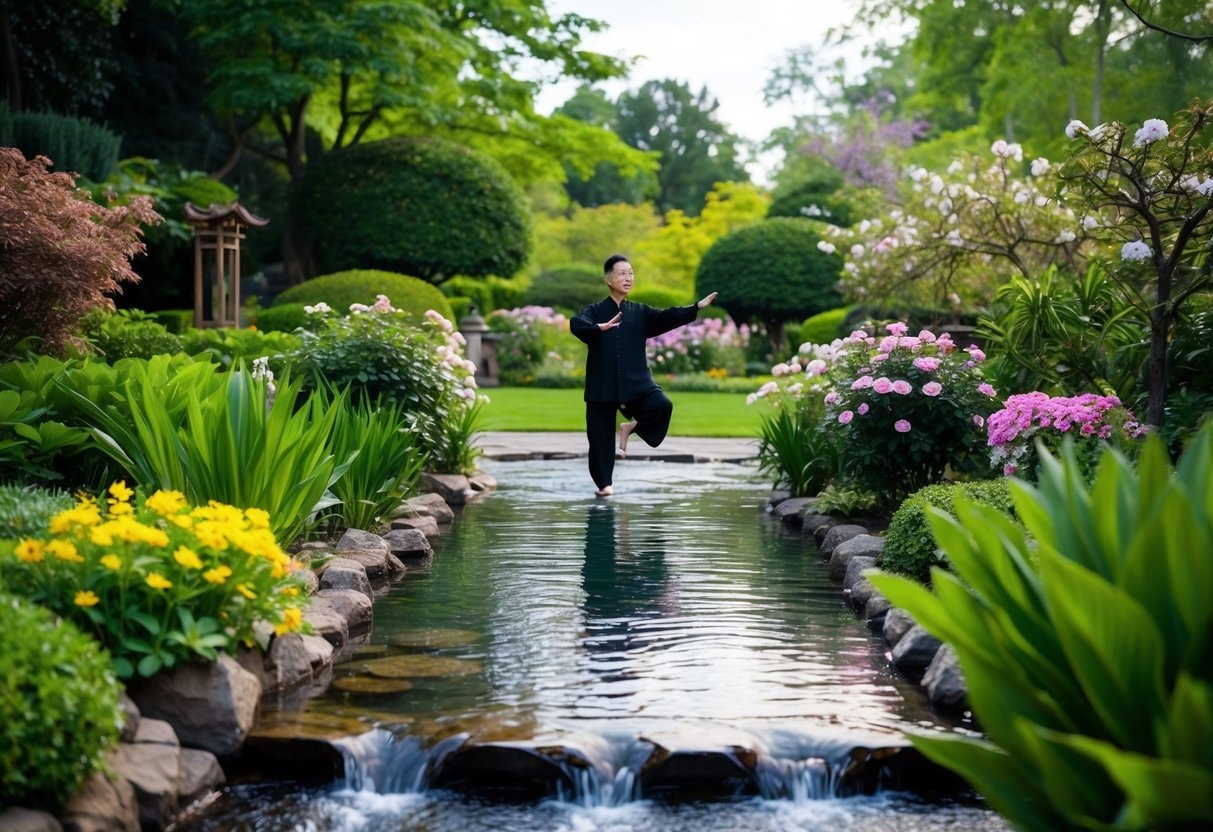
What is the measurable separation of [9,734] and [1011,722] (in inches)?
97.8

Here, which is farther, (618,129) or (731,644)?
(618,129)

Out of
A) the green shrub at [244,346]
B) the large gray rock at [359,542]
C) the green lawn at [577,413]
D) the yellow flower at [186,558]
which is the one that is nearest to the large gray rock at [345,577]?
the large gray rock at [359,542]

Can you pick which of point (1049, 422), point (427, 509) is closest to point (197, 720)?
point (1049, 422)

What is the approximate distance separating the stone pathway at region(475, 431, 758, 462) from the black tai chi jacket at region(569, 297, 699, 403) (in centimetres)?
289

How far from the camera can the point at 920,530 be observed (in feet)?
21.5

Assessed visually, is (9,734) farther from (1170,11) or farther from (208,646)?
(1170,11)

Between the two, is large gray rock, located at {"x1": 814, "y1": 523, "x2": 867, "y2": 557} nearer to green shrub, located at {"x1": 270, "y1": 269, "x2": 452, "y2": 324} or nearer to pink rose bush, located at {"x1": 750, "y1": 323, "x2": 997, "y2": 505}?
pink rose bush, located at {"x1": 750, "y1": 323, "x2": 997, "y2": 505}

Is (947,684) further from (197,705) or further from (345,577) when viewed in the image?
(345,577)

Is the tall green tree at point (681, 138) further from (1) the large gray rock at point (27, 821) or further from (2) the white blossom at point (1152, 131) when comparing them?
(1) the large gray rock at point (27, 821)

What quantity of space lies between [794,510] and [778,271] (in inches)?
840

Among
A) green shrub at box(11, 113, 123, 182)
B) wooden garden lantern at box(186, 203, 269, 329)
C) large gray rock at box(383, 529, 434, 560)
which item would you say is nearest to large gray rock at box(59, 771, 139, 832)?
large gray rock at box(383, 529, 434, 560)

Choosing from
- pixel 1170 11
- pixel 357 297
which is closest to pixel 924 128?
pixel 357 297

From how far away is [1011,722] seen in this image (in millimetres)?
3047

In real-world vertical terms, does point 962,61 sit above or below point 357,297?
above
